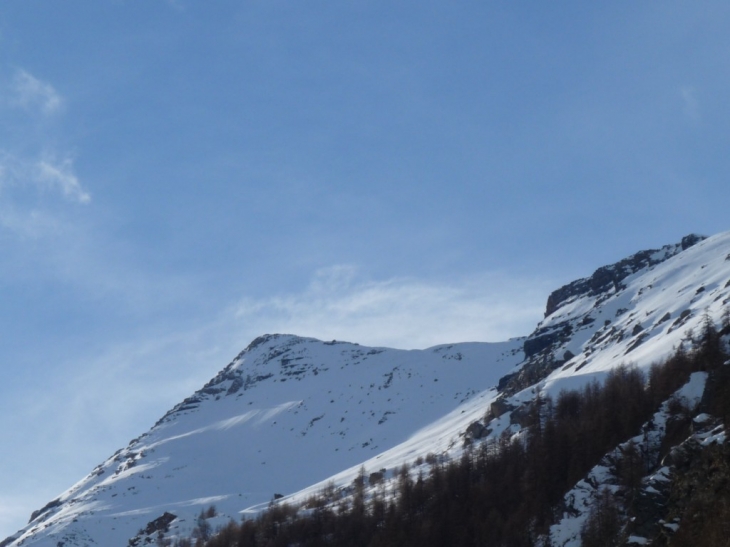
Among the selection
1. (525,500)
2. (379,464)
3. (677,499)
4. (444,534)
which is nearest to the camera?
(677,499)

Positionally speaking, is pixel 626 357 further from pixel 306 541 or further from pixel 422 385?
pixel 422 385

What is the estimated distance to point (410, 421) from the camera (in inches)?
6639

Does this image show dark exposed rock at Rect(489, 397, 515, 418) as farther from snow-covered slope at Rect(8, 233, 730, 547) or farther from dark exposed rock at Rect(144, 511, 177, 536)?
dark exposed rock at Rect(144, 511, 177, 536)

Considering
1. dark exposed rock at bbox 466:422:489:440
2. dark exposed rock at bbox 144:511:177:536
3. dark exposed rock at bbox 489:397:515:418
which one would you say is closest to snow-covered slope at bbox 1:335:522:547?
dark exposed rock at bbox 144:511:177:536

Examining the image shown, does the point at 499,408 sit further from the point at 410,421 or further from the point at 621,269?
the point at 621,269

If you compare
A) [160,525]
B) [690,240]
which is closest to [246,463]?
[160,525]

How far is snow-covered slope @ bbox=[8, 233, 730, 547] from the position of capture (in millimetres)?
109062

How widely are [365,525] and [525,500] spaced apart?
2010 cm

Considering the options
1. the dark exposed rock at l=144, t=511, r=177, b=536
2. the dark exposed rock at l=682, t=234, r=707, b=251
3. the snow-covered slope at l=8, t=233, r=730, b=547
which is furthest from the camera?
the dark exposed rock at l=682, t=234, r=707, b=251

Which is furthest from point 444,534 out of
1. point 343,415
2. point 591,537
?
point 343,415

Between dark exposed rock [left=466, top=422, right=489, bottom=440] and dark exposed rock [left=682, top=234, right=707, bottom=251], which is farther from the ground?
dark exposed rock [left=682, top=234, right=707, bottom=251]

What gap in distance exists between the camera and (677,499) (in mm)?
46531

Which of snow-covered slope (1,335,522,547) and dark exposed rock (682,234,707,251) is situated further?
dark exposed rock (682,234,707,251)

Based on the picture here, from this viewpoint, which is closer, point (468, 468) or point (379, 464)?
point (468, 468)
